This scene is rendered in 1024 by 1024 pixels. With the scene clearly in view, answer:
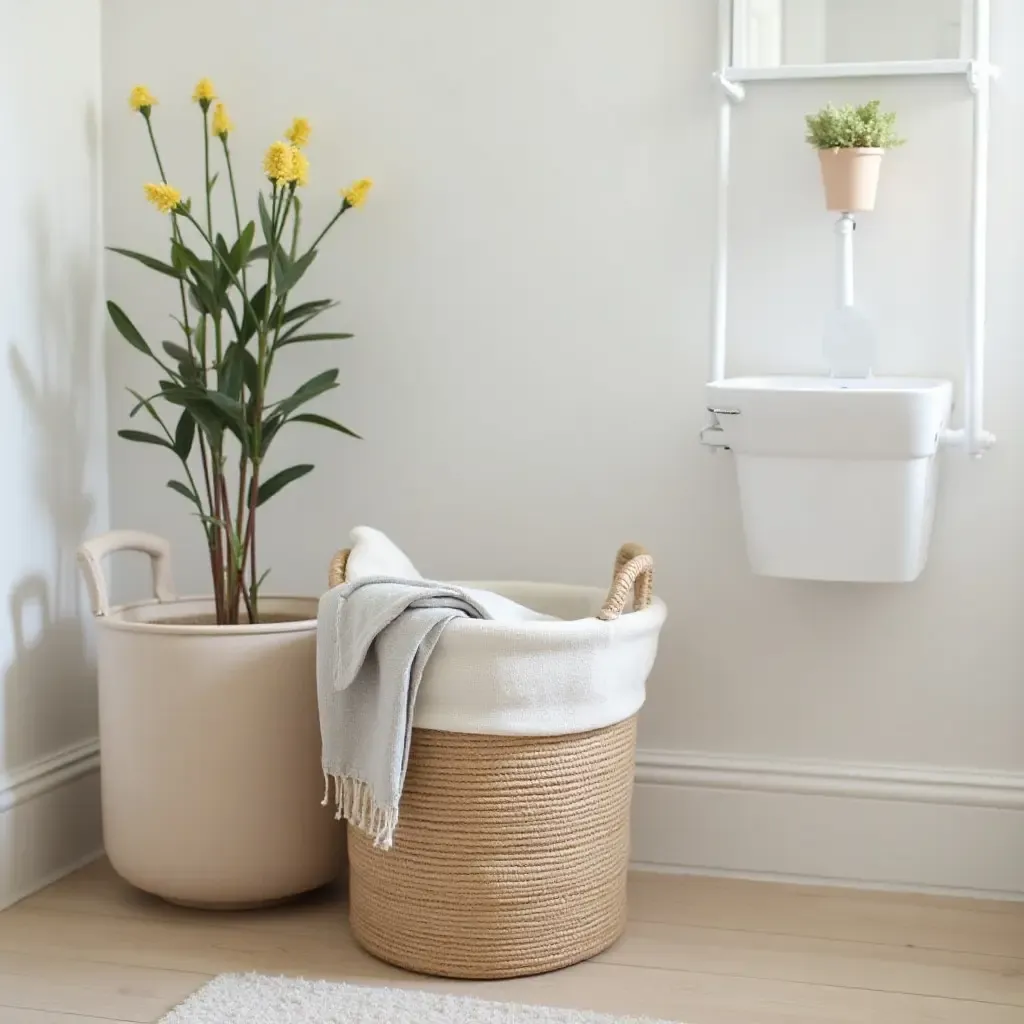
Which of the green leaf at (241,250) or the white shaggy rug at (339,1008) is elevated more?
the green leaf at (241,250)

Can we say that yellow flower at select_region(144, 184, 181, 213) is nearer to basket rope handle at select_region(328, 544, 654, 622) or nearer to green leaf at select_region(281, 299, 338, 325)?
green leaf at select_region(281, 299, 338, 325)

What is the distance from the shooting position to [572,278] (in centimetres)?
212

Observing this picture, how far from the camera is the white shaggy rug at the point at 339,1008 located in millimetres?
1586

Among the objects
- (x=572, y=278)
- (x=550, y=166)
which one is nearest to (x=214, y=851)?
(x=572, y=278)

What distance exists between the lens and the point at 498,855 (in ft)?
5.55

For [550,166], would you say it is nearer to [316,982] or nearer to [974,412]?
[974,412]

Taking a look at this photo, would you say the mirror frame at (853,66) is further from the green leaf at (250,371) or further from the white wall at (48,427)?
the white wall at (48,427)

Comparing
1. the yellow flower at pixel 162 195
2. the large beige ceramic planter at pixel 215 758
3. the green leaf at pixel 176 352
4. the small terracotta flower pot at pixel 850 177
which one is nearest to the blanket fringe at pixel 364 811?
the large beige ceramic planter at pixel 215 758

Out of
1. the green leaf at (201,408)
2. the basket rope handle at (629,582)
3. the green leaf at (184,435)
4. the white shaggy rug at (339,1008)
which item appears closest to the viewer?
the white shaggy rug at (339,1008)

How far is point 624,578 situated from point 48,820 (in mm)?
1000

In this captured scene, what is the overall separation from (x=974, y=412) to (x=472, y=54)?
93 centimetres

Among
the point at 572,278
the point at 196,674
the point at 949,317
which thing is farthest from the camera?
the point at 572,278

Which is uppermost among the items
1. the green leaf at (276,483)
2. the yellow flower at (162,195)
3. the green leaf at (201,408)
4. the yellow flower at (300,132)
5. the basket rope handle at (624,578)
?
the yellow flower at (300,132)

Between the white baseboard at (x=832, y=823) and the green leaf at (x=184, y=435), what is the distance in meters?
0.84
